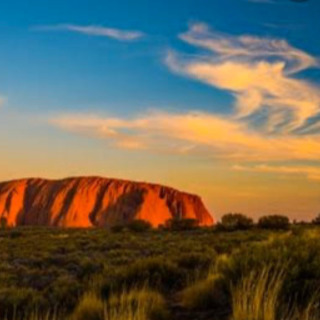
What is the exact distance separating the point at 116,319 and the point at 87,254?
19.3m

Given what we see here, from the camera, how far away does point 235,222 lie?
4619 centimetres

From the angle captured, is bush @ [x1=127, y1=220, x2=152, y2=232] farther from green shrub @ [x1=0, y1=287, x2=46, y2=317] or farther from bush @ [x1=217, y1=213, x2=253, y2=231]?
green shrub @ [x1=0, y1=287, x2=46, y2=317]

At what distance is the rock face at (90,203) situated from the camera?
118812 millimetres

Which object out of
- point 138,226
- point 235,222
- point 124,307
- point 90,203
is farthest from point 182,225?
point 90,203

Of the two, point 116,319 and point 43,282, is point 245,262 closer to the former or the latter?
point 116,319

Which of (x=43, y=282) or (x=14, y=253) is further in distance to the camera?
(x=14, y=253)

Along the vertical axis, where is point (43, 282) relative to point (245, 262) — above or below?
below

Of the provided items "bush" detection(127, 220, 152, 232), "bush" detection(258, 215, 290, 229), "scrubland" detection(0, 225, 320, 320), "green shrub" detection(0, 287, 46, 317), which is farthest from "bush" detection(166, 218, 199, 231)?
"green shrub" detection(0, 287, 46, 317)

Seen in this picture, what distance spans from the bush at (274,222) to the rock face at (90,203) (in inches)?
2793

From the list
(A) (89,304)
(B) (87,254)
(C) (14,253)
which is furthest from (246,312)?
(C) (14,253)

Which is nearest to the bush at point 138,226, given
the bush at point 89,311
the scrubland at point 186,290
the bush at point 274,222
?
the bush at point 274,222

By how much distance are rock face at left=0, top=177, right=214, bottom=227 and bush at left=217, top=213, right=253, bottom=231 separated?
6667 cm

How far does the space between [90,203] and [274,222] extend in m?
81.8

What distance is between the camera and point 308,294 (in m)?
10.7
